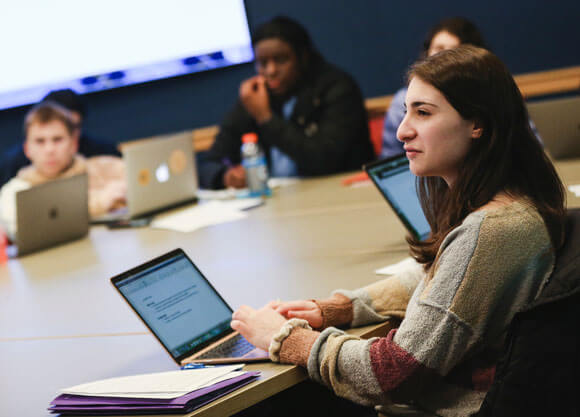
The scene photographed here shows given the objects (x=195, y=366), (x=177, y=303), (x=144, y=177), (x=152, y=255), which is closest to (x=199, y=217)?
(x=144, y=177)

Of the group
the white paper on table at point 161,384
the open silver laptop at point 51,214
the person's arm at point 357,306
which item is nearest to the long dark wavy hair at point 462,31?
the open silver laptop at point 51,214

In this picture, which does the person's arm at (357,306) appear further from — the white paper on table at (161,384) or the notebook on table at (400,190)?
the notebook on table at (400,190)

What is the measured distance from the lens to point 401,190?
1.91 m

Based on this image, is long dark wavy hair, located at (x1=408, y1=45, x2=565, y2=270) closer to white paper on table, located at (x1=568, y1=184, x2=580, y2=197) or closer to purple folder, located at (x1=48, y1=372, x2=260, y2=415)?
purple folder, located at (x1=48, y1=372, x2=260, y2=415)

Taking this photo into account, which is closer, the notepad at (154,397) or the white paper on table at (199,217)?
the notepad at (154,397)

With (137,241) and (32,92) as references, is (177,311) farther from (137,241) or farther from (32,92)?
(32,92)

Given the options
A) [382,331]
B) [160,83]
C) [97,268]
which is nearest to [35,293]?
[97,268]

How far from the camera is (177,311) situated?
4.93 ft

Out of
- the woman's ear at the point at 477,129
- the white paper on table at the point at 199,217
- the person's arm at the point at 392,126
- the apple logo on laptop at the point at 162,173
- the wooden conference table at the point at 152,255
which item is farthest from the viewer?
the person's arm at the point at 392,126

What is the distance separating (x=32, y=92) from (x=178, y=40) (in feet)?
3.38

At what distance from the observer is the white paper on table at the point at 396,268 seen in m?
1.81

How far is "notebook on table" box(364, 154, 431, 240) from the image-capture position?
6.14 feet

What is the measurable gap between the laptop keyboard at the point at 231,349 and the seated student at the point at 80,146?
3029mm

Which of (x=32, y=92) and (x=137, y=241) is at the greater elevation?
(x=32, y=92)
